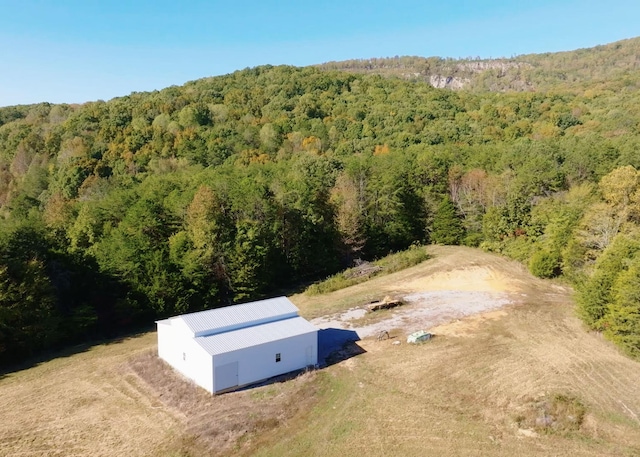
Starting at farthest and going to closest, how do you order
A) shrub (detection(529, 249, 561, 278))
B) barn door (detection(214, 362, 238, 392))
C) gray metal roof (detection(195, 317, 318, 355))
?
shrub (detection(529, 249, 561, 278)) → gray metal roof (detection(195, 317, 318, 355)) → barn door (detection(214, 362, 238, 392))

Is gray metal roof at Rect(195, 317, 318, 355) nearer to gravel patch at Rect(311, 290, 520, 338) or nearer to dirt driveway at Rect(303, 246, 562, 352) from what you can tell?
dirt driveway at Rect(303, 246, 562, 352)

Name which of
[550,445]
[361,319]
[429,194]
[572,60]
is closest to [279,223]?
[361,319]

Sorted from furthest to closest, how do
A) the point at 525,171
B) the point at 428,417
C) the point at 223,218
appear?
the point at 525,171 < the point at 223,218 < the point at 428,417

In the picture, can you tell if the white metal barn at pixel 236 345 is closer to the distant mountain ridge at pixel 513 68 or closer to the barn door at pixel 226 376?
the barn door at pixel 226 376

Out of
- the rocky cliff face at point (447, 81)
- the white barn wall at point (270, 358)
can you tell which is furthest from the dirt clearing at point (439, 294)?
the rocky cliff face at point (447, 81)

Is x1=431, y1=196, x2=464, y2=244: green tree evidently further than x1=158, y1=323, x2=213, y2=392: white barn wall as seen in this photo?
Yes

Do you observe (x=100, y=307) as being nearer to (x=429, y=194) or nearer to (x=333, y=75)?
(x=429, y=194)

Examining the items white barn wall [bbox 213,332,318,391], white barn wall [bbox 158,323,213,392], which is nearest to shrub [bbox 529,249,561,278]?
white barn wall [bbox 213,332,318,391]
